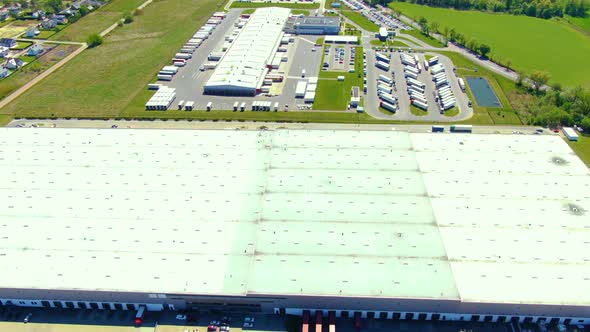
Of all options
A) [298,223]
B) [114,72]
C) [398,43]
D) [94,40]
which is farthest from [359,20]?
[298,223]

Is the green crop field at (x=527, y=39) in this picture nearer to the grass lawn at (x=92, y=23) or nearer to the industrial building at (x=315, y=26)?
the industrial building at (x=315, y=26)

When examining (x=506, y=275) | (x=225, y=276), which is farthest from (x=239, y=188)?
(x=506, y=275)

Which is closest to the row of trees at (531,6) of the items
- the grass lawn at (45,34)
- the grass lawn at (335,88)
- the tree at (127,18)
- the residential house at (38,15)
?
the grass lawn at (335,88)

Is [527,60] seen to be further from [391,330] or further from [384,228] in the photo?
[391,330]

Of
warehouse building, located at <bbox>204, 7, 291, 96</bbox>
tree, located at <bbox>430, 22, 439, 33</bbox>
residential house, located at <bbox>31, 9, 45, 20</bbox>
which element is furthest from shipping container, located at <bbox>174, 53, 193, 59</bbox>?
tree, located at <bbox>430, 22, 439, 33</bbox>

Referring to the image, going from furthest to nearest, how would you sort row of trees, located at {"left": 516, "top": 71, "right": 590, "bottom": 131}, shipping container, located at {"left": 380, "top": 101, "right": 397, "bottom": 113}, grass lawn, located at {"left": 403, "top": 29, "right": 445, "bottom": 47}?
grass lawn, located at {"left": 403, "top": 29, "right": 445, "bottom": 47}, shipping container, located at {"left": 380, "top": 101, "right": 397, "bottom": 113}, row of trees, located at {"left": 516, "top": 71, "right": 590, "bottom": 131}

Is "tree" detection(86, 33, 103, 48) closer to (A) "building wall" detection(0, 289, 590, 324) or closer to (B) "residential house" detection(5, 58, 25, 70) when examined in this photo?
(B) "residential house" detection(5, 58, 25, 70)
